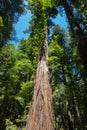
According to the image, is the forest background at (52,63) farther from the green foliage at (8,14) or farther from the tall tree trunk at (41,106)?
the tall tree trunk at (41,106)

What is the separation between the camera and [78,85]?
55.3ft

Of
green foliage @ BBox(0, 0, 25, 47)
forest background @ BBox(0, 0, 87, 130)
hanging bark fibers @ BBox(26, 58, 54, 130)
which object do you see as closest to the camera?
hanging bark fibers @ BBox(26, 58, 54, 130)

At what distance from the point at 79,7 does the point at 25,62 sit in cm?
620

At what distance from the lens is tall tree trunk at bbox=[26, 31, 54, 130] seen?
5834mm

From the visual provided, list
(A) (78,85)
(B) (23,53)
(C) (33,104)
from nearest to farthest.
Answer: (C) (33,104) < (A) (78,85) < (B) (23,53)

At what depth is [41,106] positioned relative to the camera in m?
6.32

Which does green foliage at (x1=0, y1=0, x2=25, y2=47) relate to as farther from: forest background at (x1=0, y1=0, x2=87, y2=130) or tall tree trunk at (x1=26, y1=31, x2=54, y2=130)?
tall tree trunk at (x1=26, y1=31, x2=54, y2=130)

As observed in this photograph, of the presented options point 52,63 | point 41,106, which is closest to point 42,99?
point 41,106

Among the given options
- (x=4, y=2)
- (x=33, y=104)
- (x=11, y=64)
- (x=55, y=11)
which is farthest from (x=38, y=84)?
(x=11, y=64)

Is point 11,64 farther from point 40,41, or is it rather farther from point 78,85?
point 40,41

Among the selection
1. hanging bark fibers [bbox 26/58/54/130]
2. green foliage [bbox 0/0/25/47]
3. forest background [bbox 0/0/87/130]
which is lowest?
hanging bark fibers [bbox 26/58/54/130]

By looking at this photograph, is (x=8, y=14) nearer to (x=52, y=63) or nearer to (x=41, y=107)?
(x=52, y=63)

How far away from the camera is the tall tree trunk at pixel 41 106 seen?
5.83m

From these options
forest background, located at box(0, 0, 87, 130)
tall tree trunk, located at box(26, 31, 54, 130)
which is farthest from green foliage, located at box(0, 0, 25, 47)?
tall tree trunk, located at box(26, 31, 54, 130)
